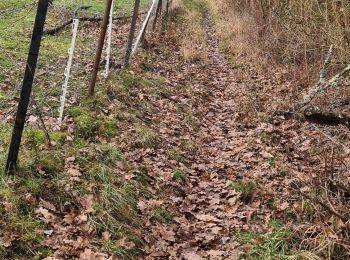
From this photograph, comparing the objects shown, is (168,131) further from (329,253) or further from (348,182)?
(329,253)

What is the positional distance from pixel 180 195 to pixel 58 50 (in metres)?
6.16

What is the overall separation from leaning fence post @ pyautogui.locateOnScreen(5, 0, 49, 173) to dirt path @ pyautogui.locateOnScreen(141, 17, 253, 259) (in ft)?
5.82

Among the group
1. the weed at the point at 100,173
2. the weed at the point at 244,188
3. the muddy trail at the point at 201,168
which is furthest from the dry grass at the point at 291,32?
the weed at the point at 100,173

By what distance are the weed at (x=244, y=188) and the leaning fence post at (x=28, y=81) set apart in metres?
2.82

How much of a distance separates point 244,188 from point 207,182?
1.89 ft

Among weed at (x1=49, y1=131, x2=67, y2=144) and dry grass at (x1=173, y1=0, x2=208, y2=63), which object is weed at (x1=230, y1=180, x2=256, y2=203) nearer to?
weed at (x1=49, y1=131, x2=67, y2=144)

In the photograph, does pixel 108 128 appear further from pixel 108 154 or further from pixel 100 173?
pixel 100 173

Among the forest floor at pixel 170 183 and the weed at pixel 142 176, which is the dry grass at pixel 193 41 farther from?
the weed at pixel 142 176

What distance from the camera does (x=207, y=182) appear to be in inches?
233

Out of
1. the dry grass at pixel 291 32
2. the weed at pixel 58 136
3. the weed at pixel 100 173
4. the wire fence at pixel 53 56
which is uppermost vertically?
the dry grass at pixel 291 32

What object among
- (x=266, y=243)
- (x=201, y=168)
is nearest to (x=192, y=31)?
(x=201, y=168)

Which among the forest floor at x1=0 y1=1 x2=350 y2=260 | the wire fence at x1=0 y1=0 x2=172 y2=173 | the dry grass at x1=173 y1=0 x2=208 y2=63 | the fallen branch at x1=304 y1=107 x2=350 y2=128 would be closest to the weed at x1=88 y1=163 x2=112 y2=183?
the forest floor at x1=0 y1=1 x2=350 y2=260

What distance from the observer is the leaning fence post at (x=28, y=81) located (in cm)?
404

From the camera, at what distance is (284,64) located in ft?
36.6
